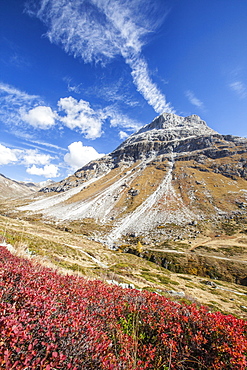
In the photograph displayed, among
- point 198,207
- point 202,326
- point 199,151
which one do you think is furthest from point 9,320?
point 199,151

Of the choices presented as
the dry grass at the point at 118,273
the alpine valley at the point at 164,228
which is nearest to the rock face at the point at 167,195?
the alpine valley at the point at 164,228

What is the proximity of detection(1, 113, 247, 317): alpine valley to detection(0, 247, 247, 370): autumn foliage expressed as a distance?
33.6ft

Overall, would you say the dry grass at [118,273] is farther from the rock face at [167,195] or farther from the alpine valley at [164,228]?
the rock face at [167,195]

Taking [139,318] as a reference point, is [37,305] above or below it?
above

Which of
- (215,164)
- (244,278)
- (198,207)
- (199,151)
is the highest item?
(199,151)

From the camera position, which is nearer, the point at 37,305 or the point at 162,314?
the point at 37,305

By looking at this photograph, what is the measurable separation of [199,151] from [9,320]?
21922 centimetres

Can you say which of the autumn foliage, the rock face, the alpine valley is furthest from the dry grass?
the rock face

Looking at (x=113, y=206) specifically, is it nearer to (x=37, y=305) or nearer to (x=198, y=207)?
(x=198, y=207)

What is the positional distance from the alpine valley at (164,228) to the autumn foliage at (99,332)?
33.6 ft

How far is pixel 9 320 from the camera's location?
9.35ft

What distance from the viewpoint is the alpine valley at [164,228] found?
24.2m

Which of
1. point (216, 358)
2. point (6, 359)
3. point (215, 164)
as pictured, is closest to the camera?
point (6, 359)

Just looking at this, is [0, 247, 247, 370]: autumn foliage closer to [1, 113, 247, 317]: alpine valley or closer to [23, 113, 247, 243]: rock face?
[1, 113, 247, 317]: alpine valley
